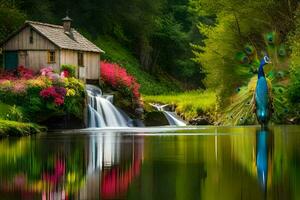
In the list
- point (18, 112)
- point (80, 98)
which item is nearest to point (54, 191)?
point (18, 112)

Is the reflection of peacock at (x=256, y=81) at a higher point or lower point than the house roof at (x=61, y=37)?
lower

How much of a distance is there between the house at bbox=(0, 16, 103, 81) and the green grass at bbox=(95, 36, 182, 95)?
17604 mm

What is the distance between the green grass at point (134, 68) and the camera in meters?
70.1

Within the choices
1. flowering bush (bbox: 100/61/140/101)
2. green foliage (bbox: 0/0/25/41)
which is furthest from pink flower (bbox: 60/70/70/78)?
green foliage (bbox: 0/0/25/41)

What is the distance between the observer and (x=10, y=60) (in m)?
48.5

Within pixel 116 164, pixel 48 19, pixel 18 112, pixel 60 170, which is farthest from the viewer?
pixel 48 19

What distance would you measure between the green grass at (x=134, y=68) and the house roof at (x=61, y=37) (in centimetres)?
1560

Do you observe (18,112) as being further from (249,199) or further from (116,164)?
(249,199)


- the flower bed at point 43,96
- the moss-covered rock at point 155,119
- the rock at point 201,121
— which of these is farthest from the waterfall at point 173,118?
the flower bed at point 43,96

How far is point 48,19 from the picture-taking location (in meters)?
61.0

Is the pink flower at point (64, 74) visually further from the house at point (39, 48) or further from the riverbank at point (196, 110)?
the riverbank at point (196, 110)

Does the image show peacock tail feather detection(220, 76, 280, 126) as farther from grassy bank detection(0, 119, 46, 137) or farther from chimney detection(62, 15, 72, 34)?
chimney detection(62, 15, 72, 34)

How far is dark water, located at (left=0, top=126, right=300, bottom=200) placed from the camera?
10.7m

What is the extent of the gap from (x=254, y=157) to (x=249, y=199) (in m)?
6.82
